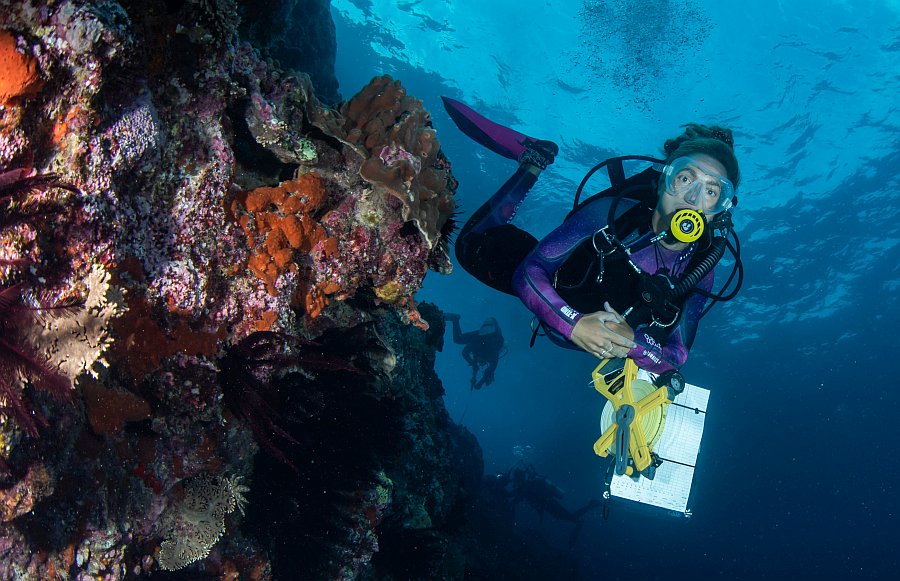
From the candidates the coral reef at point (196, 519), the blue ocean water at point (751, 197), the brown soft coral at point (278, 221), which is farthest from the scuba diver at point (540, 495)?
the brown soft coral at point (278, 221)

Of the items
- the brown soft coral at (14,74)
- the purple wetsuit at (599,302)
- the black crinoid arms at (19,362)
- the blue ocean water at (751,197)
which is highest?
the blue ocean water at (751,197)

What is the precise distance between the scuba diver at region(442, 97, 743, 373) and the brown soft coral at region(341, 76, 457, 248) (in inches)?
49.2

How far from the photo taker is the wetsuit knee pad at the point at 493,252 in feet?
14.4

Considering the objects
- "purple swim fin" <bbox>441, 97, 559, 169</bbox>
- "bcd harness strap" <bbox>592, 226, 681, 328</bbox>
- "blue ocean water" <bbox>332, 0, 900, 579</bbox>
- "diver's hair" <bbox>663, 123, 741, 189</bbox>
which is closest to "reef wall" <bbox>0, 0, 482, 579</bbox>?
"bcd harness strap" <bbox>592, 226, 681, 328</bbox>

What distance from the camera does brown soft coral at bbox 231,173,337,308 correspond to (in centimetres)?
257

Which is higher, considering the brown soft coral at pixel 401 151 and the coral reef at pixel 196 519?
the brown soft coral at pixel 401 151

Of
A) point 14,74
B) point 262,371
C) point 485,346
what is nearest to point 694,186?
point 262,371

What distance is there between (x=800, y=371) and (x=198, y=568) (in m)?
44.6

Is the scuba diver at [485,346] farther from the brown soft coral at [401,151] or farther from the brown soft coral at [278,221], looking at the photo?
the brown soft coral at [278,221]

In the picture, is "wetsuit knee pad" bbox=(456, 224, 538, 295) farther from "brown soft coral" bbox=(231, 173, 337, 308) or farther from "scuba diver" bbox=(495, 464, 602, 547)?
"scuba diver" bbox=(495, 464, 602, 547)

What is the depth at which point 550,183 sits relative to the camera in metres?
26.2

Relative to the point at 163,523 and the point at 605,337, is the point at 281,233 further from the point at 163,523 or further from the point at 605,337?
the point at 605,337

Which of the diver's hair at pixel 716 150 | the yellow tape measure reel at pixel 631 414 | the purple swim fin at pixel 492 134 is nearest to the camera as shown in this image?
the diver's hair at pixel 716 150

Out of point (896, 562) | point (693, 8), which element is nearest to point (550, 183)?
point (693, 8)
